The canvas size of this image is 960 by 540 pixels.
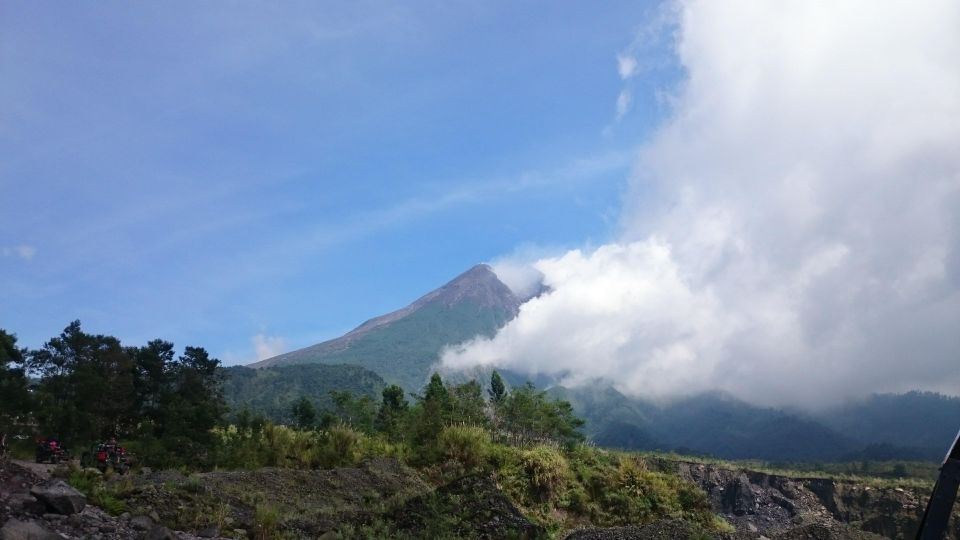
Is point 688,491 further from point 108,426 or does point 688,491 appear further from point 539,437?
point 108,426

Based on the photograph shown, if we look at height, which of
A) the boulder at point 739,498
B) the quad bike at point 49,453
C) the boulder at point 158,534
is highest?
the quad bike at point 49,453

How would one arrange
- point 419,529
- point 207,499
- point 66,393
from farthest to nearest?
point 66,393 → point 207,499 → point 419,529

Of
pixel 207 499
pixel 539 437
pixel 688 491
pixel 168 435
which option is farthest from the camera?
pixel 539 437

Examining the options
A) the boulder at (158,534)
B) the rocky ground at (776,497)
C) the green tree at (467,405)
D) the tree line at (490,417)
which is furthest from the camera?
the rocky ground at (776,497)

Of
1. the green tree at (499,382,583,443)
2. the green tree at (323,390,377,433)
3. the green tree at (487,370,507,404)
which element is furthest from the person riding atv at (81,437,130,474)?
the green tree at (487,370,507,404)

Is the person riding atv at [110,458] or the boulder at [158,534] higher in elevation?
the person riding atv at [110,458]

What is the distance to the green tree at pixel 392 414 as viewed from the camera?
20828mm

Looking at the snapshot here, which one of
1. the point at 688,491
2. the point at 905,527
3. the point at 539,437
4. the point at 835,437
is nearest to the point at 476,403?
the point at 539,437

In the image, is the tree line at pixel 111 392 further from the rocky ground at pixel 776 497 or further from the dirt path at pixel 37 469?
the rocky ground at pixel 776 497

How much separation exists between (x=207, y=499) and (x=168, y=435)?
7214 millimetres

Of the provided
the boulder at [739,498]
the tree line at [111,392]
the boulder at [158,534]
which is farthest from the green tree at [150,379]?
the boulder at [739,498]

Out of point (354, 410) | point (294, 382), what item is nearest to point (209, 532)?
point (354, 410)

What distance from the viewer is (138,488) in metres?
8.68

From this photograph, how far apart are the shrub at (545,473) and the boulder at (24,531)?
353 inches
